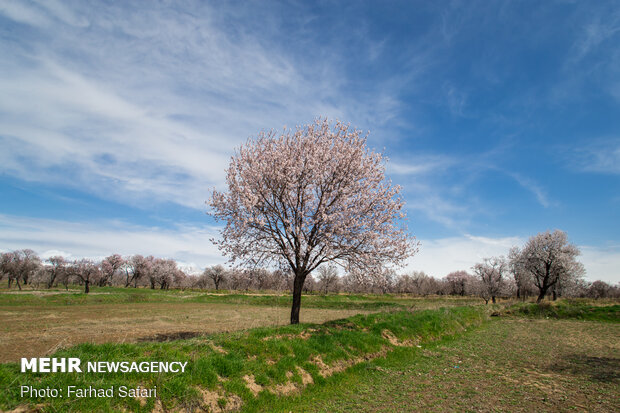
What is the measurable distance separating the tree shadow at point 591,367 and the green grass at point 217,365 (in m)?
7.72

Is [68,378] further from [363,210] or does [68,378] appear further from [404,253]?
[404,253]

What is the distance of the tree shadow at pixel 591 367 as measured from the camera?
12141 millimetres

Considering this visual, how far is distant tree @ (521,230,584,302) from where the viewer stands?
5669cm

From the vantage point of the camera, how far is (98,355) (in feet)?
27.1

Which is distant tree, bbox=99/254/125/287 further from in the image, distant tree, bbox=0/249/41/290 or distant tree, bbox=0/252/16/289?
distant tree, bbox=0/252/16/289

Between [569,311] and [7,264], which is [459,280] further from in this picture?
[7,264]

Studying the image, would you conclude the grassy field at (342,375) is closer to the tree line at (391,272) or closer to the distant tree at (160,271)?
the tree line at (391,272)

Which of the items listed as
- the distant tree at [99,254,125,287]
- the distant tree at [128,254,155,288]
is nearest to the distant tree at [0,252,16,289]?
the distant tree at [99,254,125,287]

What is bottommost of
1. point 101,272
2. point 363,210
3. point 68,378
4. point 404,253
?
point 101,272

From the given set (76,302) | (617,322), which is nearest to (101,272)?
(76,302)

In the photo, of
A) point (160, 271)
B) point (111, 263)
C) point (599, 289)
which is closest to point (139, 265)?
point (160, 271)

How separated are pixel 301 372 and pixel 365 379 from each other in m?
2.77

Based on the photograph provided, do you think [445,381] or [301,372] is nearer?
[301,372]

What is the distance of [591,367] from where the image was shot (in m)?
13.6
